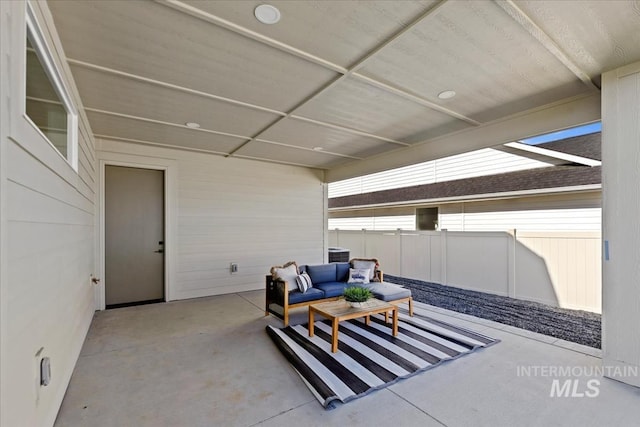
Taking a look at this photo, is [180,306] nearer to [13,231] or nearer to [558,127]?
[13,231]

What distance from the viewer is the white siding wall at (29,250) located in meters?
1.35

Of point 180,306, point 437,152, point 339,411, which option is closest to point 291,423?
point 339,411

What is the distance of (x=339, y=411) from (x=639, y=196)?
321 cm

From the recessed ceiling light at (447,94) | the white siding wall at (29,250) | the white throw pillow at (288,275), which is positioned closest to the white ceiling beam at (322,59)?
the recessed ceiling light at (447,94)

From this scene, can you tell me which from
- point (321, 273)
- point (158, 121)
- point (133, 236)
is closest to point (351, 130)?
point (321, 273)

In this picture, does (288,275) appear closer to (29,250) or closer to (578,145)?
(29,250)

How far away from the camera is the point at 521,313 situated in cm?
498

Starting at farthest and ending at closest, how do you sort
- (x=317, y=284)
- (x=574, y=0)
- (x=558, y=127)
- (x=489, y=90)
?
(x=317, y=284) → (x=558, y=127) → (x=489, y=90) → (x=574, y=0)

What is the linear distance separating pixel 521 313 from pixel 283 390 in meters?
4.31

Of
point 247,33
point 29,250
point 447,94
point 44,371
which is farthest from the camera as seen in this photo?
point 447,94

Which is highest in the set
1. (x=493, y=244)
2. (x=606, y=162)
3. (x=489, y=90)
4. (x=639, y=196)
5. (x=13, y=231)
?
(x=489, y=90)

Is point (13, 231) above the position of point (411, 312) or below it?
above

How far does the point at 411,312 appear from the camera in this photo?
4734 mm

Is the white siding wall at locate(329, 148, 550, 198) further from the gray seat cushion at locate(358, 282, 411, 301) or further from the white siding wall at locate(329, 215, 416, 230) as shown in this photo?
the gray seat cushion at locate(358, 282, 411, 301)
